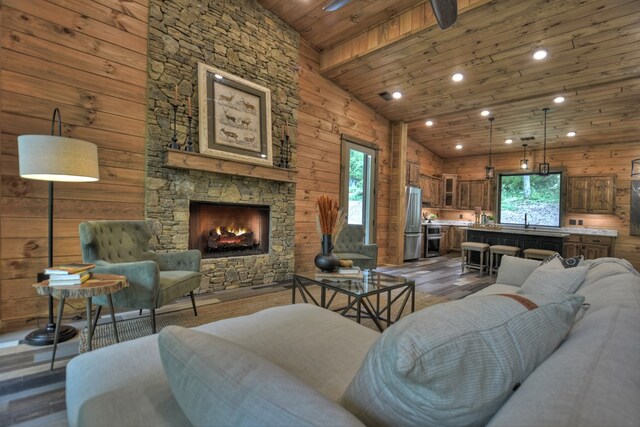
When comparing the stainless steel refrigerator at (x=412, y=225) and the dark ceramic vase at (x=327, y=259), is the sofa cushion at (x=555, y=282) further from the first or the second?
the stainless steel refrigerator at (x=412, y=225)

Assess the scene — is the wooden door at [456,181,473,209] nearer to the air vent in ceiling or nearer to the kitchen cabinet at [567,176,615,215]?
the kitchen cabinet at [567,176,615,215]

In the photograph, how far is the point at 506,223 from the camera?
804 centimetres

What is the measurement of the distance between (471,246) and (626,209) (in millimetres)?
3564

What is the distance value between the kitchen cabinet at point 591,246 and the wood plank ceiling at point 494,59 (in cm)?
209

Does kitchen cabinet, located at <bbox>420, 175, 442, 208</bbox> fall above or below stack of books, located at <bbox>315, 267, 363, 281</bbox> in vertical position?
above

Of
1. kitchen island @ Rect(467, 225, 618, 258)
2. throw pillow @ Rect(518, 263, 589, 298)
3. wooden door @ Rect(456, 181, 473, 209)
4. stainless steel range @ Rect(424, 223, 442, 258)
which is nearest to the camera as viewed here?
throw pillow @ Rect(518, 263, 589, 298)

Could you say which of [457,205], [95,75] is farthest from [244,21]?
[457,205]

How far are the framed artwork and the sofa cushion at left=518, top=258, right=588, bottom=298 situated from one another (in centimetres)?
331

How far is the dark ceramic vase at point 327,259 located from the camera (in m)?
2.81

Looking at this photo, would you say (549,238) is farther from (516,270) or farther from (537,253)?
(516,270)

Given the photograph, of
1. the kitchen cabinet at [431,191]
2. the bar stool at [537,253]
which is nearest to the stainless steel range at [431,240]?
the kitchen cabinet at [431,191]

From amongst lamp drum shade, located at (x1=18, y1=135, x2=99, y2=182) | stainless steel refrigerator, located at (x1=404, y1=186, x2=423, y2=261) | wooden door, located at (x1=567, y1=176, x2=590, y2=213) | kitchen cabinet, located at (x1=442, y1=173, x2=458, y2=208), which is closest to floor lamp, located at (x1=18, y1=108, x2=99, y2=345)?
lamp drum shade, located at (x1=18, y1=135, x2=99, y2=182)

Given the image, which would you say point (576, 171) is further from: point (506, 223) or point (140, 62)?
point (140, 62)

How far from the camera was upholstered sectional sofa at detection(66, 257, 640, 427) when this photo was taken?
0.55 metres
